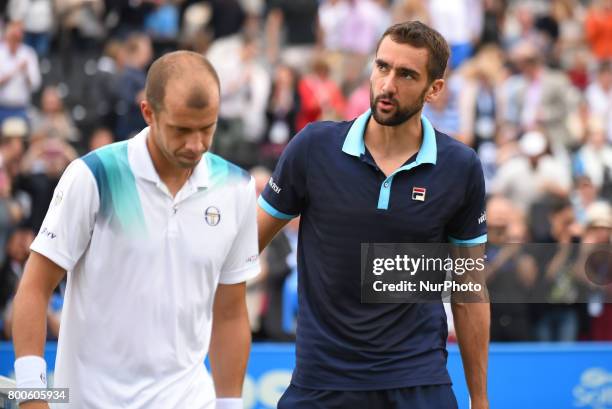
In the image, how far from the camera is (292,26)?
19.4 m

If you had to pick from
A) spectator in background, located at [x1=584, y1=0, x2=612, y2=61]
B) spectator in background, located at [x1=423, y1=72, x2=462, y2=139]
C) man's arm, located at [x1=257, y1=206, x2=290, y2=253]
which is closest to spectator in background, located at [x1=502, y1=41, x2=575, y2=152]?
spectator in background, located at [x1=423, y1=72, x2=462, y2=139]

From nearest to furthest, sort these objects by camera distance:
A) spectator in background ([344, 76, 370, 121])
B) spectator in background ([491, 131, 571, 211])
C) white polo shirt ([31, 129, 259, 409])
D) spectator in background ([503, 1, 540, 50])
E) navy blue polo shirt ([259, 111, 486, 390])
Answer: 1. white polo shirt ([31, 129, 259, 409])
2. navy blue polo shirt ([259, 111, 486, 390])
3. spectator in background ([491, 131, 571, 211])
4. spectator in background ([344, 76, 370, 121])
5. spectator in background ([503, 1, 540, 50])

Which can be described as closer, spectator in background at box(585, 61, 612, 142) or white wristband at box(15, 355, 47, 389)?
white wristband at box(15, 355, 47, 389)

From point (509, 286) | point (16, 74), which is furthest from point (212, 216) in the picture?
point (16, 74)

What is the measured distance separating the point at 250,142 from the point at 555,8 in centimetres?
723

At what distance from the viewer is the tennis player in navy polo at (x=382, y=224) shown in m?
5.39

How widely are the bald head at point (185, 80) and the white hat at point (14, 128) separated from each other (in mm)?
9552

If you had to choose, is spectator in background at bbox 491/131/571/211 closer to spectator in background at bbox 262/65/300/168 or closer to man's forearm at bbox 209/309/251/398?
spectator in background at bbox 262/65/300/168

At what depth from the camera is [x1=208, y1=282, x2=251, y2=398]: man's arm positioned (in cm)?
502

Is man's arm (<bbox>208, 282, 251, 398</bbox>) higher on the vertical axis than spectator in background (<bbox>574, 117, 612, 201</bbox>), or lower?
lower

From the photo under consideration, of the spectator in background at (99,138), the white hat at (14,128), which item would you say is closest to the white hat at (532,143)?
the spectator in background at (99,138)

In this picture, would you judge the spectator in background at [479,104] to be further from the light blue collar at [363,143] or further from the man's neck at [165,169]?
the man's neck at [165,169]

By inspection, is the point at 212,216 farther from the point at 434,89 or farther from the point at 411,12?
the point at 411,12

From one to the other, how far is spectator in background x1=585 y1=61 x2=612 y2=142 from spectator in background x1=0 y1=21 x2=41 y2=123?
7191 mm
